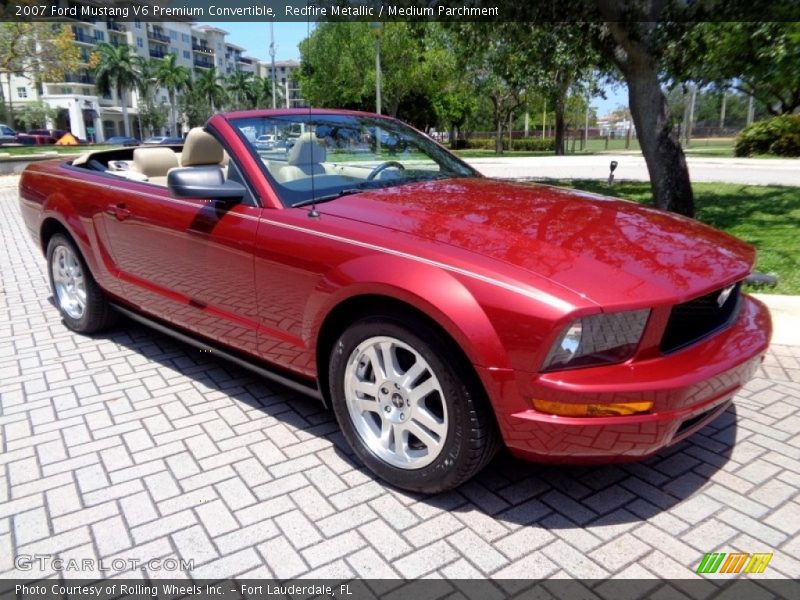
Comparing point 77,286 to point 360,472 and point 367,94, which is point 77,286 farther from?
point 367,94

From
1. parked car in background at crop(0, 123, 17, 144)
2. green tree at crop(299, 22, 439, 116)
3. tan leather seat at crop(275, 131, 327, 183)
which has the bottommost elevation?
tan leather seat at crop(275, 131, 327, 183)

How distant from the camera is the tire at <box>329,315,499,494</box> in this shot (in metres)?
2.45

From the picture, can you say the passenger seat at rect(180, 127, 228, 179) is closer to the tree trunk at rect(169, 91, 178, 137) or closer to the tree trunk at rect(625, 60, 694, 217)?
the tree trunk at rect(625, 60, 694, 217)

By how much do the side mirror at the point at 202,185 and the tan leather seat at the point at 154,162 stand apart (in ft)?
5.07

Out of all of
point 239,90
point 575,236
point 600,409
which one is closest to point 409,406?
point 600,409

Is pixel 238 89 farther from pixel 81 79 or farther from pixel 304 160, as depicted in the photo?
pixel 304 160

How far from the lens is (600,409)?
221cm

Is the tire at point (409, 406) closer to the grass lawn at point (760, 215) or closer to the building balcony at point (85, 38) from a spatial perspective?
the grass lawn at point (760, 215)

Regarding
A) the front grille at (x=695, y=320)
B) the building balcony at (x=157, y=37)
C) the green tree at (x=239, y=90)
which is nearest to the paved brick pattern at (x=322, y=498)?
the front grille at (x=695, y=320)

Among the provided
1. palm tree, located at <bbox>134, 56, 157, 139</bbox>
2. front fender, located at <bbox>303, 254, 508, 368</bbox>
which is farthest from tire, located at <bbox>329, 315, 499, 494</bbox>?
palm tree, located at <bbox>134, 56, 157, 139</bbox>

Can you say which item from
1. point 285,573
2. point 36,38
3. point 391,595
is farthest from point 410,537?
point 36,38

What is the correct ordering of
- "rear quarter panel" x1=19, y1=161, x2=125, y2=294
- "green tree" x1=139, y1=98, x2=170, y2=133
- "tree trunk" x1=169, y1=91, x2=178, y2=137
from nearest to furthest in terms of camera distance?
"rear quarter panel" x1=19, y1=161, x2=125, y2=294
"green tree" x1=139, y1=98, x2=170, y2=133
"tree trunk" x1=169, y1=91, x2=178, y2=137

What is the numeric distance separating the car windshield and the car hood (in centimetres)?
20

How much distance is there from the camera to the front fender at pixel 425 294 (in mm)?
2307
